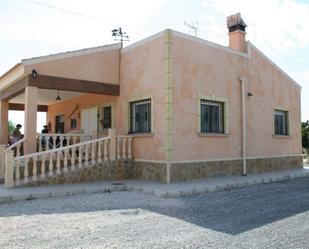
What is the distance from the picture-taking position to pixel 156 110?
37.2 feet

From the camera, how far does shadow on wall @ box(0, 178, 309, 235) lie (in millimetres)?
6254

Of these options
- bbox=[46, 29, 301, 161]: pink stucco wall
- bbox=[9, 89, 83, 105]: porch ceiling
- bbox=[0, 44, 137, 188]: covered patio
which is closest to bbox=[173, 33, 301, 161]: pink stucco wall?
bbox=[46, 29, 301, 161]: pink stucco wall

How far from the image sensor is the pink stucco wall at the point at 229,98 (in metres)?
11.3

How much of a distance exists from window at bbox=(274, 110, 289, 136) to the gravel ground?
Answer: 23.5 feet

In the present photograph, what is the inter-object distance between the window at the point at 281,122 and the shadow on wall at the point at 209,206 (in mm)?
6401

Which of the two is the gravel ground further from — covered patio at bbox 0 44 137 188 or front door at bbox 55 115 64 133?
front door at bbox 55 115 64 133

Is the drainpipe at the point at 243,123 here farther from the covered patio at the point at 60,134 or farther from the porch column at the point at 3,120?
the porch column at the point at 3,120

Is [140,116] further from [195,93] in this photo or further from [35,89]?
[35,89]

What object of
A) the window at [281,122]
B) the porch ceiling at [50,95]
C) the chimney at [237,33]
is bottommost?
the window at [281,122]

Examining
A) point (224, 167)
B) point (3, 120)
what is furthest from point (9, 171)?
point (224, 167)

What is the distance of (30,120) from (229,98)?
729cm

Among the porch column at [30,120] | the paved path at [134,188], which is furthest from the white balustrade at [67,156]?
the paved path at [134,188]

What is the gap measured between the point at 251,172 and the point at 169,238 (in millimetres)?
9448

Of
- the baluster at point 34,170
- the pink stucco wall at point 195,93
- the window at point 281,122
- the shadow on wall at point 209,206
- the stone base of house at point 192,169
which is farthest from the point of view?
the window at point 281,122
